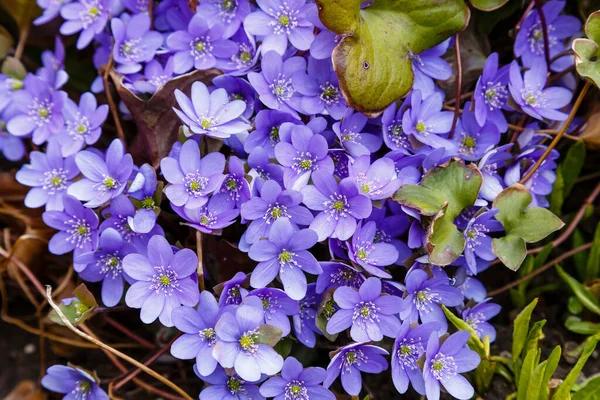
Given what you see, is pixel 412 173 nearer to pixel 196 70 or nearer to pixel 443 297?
pixel 443 297

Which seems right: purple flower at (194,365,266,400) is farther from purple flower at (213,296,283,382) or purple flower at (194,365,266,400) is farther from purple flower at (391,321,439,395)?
purple flower at (391,321,439,395)

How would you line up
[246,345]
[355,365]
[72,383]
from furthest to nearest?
[72,383], [355,365], [246,345]

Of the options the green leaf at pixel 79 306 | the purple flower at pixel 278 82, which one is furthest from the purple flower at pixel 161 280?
the purple flower at pixel 278 82

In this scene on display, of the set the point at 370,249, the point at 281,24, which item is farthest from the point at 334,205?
the point at 281,24

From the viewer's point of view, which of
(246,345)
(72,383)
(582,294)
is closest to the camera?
(246,345)

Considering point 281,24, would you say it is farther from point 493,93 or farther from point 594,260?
point 594,260

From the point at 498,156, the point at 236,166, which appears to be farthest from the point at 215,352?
the point at 498,156
